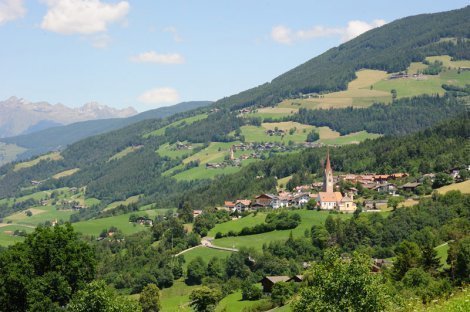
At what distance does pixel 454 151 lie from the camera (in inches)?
5221

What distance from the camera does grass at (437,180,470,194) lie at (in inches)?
4148

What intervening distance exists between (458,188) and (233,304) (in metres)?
51.2

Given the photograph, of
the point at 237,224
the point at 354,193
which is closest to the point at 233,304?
the point at 237,224

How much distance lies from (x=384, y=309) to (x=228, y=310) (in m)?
40.9

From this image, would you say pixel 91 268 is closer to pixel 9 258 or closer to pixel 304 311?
pixel 9 258

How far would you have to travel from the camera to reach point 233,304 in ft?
239

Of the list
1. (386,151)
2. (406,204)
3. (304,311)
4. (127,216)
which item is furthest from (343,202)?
(304,311)

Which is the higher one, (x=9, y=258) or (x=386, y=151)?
(x=9, y=258)

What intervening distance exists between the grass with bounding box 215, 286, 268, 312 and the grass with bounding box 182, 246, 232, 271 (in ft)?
58.7

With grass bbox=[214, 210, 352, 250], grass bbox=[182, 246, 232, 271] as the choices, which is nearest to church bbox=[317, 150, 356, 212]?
grass bbox=[214, 210, 352, 250]

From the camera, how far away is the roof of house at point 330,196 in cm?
11971

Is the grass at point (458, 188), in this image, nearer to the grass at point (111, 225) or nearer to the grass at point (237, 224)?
the grass at point (237, 224)

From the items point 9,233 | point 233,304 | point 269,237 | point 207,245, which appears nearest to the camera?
point 233,304

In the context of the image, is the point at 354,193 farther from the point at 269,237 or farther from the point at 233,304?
the point at 233,304
